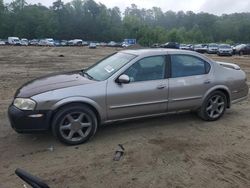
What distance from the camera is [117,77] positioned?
19.0 feet

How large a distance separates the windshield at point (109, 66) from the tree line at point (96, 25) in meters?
99.8

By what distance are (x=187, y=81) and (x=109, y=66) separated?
1.51 m

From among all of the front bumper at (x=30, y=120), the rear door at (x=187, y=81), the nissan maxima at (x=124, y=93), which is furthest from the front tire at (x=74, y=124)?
the rear door at (x=187, y=81)

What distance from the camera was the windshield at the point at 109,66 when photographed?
5.97 m

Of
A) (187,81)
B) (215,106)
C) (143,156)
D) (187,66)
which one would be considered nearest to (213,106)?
(215,106)

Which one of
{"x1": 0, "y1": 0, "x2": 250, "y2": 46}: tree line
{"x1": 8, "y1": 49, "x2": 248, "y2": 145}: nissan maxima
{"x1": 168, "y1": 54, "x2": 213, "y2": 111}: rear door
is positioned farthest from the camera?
{"x1": 0, "y1": 0, "x2": 250, "y2": 46}: tree line

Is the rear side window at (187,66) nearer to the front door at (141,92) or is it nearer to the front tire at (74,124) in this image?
the front door at (141,92)

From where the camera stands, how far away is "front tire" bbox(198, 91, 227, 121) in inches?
264

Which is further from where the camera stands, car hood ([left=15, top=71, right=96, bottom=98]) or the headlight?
car hood ([left=15, top=71, right=96, bottom=98])

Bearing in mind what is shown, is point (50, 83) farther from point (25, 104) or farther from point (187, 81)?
point (187, 81)

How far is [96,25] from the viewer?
130 metres

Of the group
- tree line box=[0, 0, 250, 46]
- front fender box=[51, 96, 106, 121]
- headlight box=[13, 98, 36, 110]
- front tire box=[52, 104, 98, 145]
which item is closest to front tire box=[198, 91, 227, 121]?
front fender box=[51, 96, 106, 121]

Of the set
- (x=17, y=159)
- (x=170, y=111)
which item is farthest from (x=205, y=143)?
(x=17, y=159)

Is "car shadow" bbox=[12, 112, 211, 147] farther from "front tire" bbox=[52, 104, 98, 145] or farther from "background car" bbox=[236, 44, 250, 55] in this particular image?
"background car" bbox=[236, 44, 250, 55]
